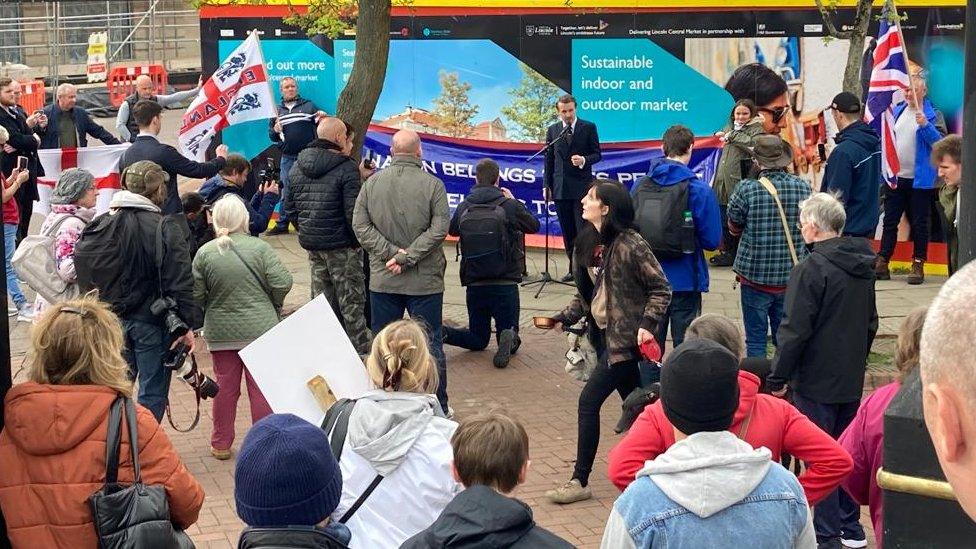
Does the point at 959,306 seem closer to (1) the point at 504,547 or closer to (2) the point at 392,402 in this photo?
(1) the point at 504,547

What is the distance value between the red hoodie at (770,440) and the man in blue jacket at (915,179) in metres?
8.55

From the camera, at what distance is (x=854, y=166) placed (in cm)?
1059

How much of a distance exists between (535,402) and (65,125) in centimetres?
799

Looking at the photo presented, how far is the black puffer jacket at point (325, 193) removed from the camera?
375 inches

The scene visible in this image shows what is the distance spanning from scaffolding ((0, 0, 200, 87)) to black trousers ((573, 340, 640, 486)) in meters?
24.4

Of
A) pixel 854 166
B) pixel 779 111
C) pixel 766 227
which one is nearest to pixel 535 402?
pixel 766 227

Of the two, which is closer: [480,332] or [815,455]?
[815,455]

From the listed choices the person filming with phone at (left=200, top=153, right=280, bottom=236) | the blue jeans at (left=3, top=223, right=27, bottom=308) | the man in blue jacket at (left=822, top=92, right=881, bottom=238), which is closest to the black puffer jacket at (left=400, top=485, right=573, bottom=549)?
the person filming with phone at (left=200, top=153, right=280, bottom=236)

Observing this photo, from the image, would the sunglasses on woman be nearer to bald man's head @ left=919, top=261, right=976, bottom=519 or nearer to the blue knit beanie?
the blue knit beanie

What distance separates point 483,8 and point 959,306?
13385 millimetres

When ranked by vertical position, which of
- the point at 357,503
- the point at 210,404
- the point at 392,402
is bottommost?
the point at 210,404

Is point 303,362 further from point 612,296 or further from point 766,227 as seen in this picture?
point 766,227

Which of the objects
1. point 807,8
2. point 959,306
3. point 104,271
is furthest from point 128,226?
point 807,8

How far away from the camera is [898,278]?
530 inches
